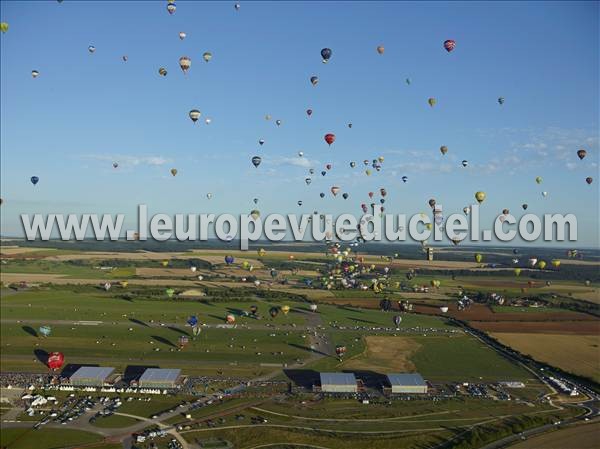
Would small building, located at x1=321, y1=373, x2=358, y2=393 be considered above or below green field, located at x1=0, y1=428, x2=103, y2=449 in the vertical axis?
above

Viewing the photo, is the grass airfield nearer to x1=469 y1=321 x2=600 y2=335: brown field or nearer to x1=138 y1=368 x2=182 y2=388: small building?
x1=469 y1=321 x2=600 y2=335: brown field

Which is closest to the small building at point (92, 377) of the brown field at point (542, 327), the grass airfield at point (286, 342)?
the grass airfield at point (286, 342)

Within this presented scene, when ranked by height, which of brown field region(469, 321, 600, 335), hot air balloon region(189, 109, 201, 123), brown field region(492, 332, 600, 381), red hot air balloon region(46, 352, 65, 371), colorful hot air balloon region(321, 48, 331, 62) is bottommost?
brown field region(492, 332, 600, 381)

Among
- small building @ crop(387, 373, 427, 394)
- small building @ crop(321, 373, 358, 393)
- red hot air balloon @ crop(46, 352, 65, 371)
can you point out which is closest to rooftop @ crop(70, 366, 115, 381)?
red hot air balloon @ crop(46, 352, 65, 371)

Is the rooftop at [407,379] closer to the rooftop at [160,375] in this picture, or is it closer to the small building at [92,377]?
the rooftop at [160,375]

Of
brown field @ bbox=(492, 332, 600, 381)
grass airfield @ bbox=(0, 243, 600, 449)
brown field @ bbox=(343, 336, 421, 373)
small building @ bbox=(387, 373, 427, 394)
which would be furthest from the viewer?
brown field @ bbox=(492, 332, 600, 381)

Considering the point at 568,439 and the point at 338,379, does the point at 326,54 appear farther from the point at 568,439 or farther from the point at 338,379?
the point at 568,439

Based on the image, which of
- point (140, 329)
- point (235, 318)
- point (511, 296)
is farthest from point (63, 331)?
point (511, 296)
